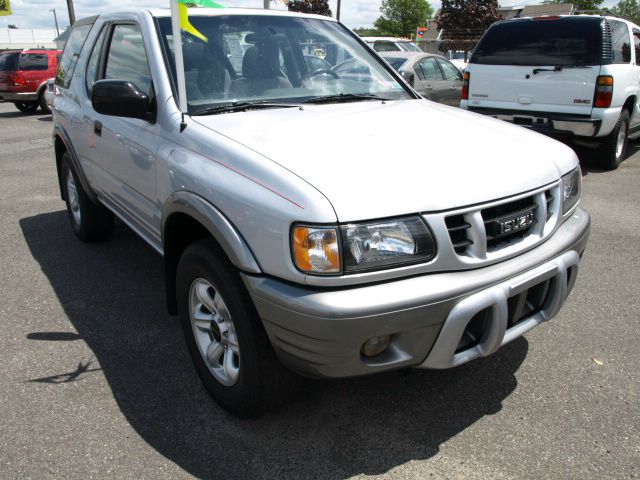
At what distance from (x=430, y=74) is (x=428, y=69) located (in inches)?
3.8

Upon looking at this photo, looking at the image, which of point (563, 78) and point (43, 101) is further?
point (43, 101)

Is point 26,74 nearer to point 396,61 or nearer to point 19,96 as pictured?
point 19,96

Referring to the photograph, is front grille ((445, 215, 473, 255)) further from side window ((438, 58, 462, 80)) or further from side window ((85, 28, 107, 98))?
side window ((438, 58, 462, 80))

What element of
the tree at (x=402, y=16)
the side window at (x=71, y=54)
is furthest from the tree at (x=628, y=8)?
the side window at (x=71, y=54)

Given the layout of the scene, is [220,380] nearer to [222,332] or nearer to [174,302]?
[222,332]

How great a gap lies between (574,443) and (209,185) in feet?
6.38

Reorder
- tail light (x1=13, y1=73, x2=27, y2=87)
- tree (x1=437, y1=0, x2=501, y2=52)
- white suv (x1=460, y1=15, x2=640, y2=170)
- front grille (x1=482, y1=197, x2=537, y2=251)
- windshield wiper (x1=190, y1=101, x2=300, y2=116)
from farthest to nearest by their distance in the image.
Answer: tree (x1=437, y1=0, x2=501, y2=52)
tail light (x1=13, y1=73, x2=27, y2=87)
white suv (x1=460, y1=15, x2=640, y2=170)
windshield wiper (x1=190, y1=101, x2=300, y2=116)
front grille (x1=482, y1=197, x2=537, y2=251)

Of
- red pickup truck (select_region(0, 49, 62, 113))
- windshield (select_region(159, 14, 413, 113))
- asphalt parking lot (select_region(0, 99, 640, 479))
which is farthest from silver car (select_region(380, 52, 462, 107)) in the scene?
red pickup truck (select_region(0, 49, 62, 113))

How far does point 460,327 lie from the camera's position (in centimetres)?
222

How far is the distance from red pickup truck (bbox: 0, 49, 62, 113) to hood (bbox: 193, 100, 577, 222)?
15277 mm

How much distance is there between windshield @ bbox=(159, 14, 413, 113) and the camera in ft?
10.5

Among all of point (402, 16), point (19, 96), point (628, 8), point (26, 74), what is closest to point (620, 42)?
point (26, 74)

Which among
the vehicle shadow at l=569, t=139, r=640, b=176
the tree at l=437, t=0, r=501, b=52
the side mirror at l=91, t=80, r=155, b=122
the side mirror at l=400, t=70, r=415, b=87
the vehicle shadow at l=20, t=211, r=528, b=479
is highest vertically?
the tree at l=437, t=0, r=501, b=52

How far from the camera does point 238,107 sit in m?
3.10
